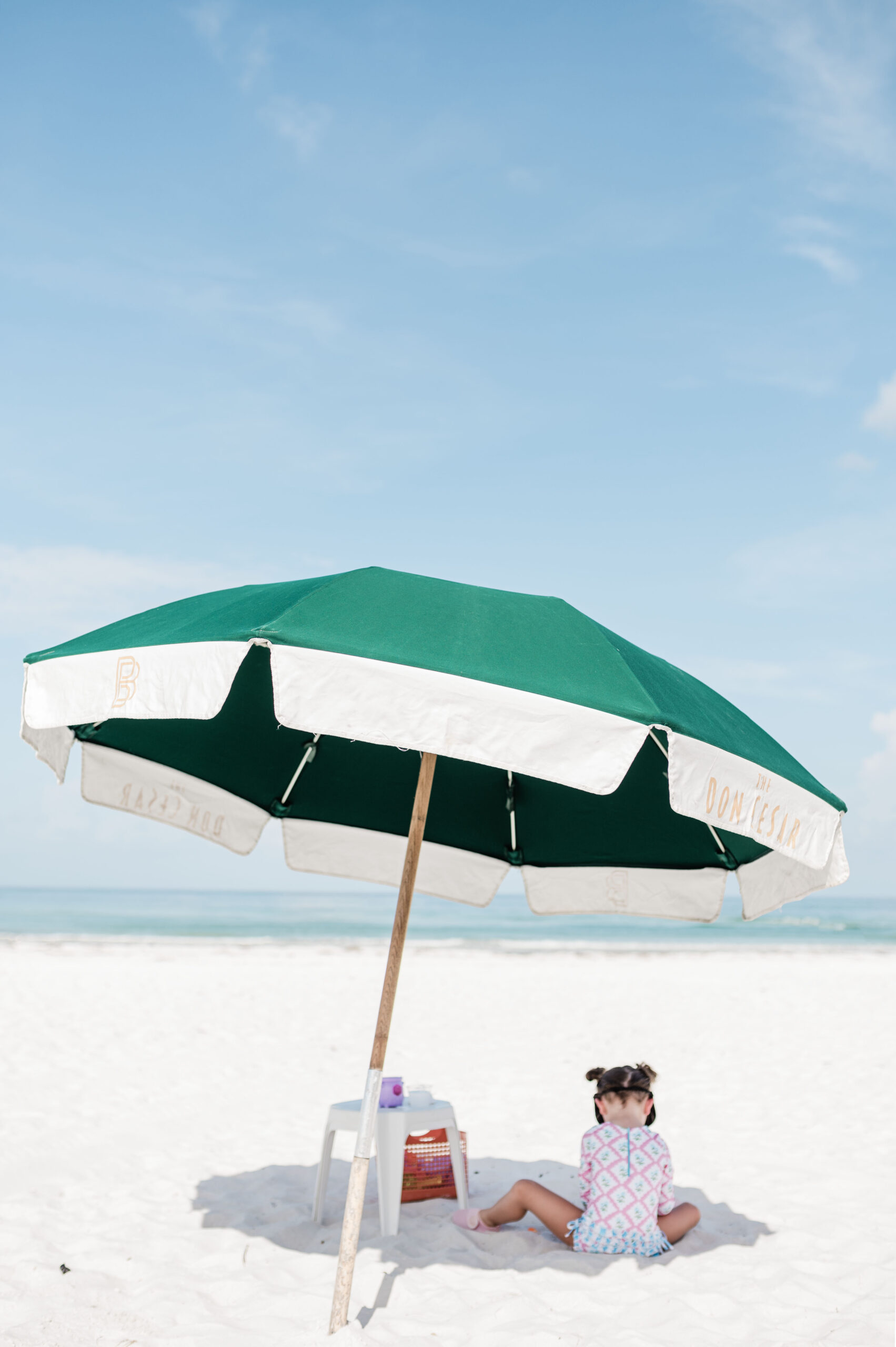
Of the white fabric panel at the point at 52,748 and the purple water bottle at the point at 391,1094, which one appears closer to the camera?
the white fabric panel at the point at 52,748

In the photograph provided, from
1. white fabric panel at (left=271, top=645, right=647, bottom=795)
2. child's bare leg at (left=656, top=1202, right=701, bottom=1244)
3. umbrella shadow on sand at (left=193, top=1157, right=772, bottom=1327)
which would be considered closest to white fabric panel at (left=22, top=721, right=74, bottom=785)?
white fabric panel at (left=271, top=645, right=647, bottom=795)

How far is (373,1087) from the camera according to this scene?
3.12 meters

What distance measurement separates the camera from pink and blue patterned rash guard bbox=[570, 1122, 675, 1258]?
3805 millimetres

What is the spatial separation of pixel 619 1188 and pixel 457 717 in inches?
99.8

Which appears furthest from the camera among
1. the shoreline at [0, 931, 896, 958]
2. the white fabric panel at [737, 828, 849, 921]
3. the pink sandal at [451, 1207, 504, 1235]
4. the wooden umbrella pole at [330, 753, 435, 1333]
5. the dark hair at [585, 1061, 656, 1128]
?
the shoreline at [0, 931, 896, 958]

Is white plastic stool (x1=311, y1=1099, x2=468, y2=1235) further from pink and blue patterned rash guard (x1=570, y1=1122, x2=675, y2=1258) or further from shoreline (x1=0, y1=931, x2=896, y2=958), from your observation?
shoreline (x1=0, y1=931, x2=896, y2=958)

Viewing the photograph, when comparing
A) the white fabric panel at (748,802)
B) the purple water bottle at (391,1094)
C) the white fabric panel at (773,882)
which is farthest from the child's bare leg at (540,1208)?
the white fabric panel at (748,802)

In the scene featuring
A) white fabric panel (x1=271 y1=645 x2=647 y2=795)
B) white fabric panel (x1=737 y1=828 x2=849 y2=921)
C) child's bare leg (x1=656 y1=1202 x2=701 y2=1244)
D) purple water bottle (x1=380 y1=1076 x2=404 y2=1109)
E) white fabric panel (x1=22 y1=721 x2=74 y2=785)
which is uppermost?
white fabric panel (x1=271 y1=645 x2=647 y2=795)

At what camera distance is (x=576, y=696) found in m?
2.49

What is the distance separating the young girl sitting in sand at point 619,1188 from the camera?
381cm

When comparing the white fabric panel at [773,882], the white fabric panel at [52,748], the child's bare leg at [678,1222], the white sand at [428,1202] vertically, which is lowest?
the white sand at [428,1202]

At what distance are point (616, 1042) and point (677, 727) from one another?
321 inches

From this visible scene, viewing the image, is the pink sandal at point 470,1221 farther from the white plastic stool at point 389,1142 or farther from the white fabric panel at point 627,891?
the white fabric panel at point 627,891

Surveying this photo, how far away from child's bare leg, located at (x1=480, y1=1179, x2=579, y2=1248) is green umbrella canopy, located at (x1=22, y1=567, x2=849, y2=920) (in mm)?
1193
